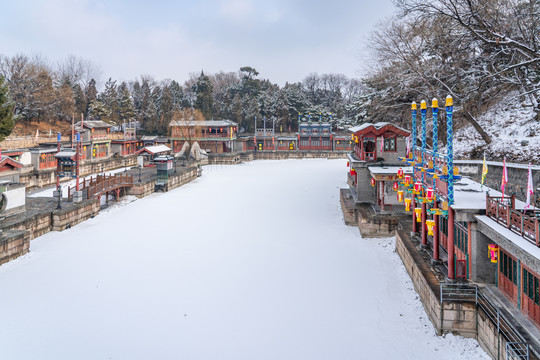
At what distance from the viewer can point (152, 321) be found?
11.0 m

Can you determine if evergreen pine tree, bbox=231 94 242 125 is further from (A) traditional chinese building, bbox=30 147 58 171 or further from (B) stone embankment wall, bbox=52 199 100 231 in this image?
(B) stone embankment wall, bbox=52 199 100 231

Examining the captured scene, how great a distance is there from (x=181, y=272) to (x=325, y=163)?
41.5m

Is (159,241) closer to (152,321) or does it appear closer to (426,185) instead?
(152,321)

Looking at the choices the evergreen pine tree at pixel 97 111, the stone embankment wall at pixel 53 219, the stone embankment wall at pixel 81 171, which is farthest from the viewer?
the evergreen pine tree at pixel 97 111

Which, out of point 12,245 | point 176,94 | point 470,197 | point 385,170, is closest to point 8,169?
point 12,245

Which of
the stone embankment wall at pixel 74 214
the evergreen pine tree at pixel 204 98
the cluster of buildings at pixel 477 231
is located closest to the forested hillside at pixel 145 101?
the evergreen pine tree at pixel 204 98

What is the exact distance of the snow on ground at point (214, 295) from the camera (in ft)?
32.2

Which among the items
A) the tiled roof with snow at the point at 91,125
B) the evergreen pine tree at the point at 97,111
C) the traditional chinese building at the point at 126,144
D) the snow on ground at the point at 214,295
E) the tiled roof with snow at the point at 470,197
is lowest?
the snow on ground at the point at 214,295

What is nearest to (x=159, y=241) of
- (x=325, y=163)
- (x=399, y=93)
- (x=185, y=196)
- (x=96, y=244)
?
(x=96, y=244)

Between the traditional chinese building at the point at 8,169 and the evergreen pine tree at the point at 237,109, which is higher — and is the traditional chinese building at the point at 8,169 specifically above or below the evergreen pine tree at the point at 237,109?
below

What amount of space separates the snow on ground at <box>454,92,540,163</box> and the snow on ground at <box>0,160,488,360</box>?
1228cm

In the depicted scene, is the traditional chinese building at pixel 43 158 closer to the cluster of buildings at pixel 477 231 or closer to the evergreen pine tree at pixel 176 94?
the cluster of buildings at pixel 477 231

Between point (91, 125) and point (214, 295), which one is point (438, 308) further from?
point (91, 125)

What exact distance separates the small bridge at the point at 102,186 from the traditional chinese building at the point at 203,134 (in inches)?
1101
